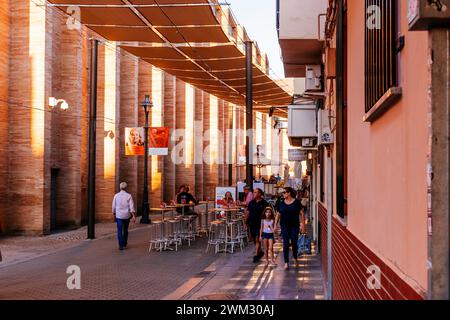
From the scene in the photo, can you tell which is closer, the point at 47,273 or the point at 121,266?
the point at 47,273

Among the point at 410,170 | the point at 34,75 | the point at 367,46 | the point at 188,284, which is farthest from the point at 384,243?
the point at 34,75

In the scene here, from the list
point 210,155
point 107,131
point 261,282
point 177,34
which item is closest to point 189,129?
point 210,155

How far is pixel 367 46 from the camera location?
447 cm

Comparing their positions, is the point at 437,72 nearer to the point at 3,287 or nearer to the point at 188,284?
the point at 188,284

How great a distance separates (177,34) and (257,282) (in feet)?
30.3

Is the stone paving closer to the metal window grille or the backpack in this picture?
the backpack

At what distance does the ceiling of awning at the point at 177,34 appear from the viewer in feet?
49.3

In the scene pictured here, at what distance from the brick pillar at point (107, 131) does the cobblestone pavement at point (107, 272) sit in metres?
9.74

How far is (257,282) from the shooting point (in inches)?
428

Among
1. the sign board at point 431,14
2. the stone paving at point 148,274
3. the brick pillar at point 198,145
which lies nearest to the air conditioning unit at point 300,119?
the stone paving at point 148,274

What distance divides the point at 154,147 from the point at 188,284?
15.7 m

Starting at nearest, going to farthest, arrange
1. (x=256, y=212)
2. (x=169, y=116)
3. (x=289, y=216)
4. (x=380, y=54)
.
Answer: (x=380, y=54)
(x=289, y=216)
(x=256, y=212)
(x=169, y=116)

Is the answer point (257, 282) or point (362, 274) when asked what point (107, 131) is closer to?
point (257, 282)

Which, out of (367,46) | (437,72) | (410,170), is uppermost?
(367,46)
